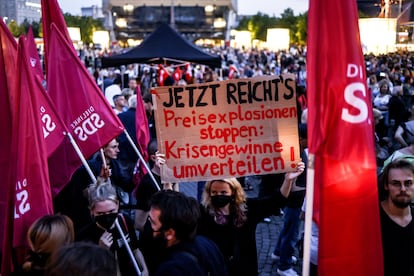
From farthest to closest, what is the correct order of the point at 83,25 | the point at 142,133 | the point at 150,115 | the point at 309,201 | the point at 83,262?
1. the point at 83,25
2. the point at 150,115
3. the point at 142,133
4. the point at 309,201
5. the point at 83,262

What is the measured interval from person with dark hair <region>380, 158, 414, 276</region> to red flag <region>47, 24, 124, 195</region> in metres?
2.15

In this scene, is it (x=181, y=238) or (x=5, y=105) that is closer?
(x=181, y=238)

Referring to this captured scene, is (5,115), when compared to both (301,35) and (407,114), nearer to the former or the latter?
(407,114)

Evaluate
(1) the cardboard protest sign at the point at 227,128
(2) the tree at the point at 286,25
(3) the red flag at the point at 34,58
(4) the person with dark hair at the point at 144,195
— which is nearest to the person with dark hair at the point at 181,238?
(1) the cardboard protest sign at the point at 227,128

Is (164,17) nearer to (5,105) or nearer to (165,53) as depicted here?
(165,53)

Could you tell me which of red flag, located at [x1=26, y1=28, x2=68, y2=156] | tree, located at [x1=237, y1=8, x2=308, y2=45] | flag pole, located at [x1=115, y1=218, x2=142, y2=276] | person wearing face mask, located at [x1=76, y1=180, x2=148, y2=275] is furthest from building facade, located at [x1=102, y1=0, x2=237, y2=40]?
flag pole, located at [x1=115, y1=218, x2=142, y2=276]

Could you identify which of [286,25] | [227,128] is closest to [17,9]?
[286,25]

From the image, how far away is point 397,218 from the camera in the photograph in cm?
392

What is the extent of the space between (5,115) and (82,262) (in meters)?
1.98

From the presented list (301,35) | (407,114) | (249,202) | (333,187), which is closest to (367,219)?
(333,187)

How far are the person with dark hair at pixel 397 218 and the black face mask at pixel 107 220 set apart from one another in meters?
1.72

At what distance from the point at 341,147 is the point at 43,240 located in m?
1.70

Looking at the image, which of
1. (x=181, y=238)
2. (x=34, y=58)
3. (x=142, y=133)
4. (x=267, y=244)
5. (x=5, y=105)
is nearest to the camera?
(x=181, y=238)

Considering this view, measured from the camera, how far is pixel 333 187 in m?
3.26
